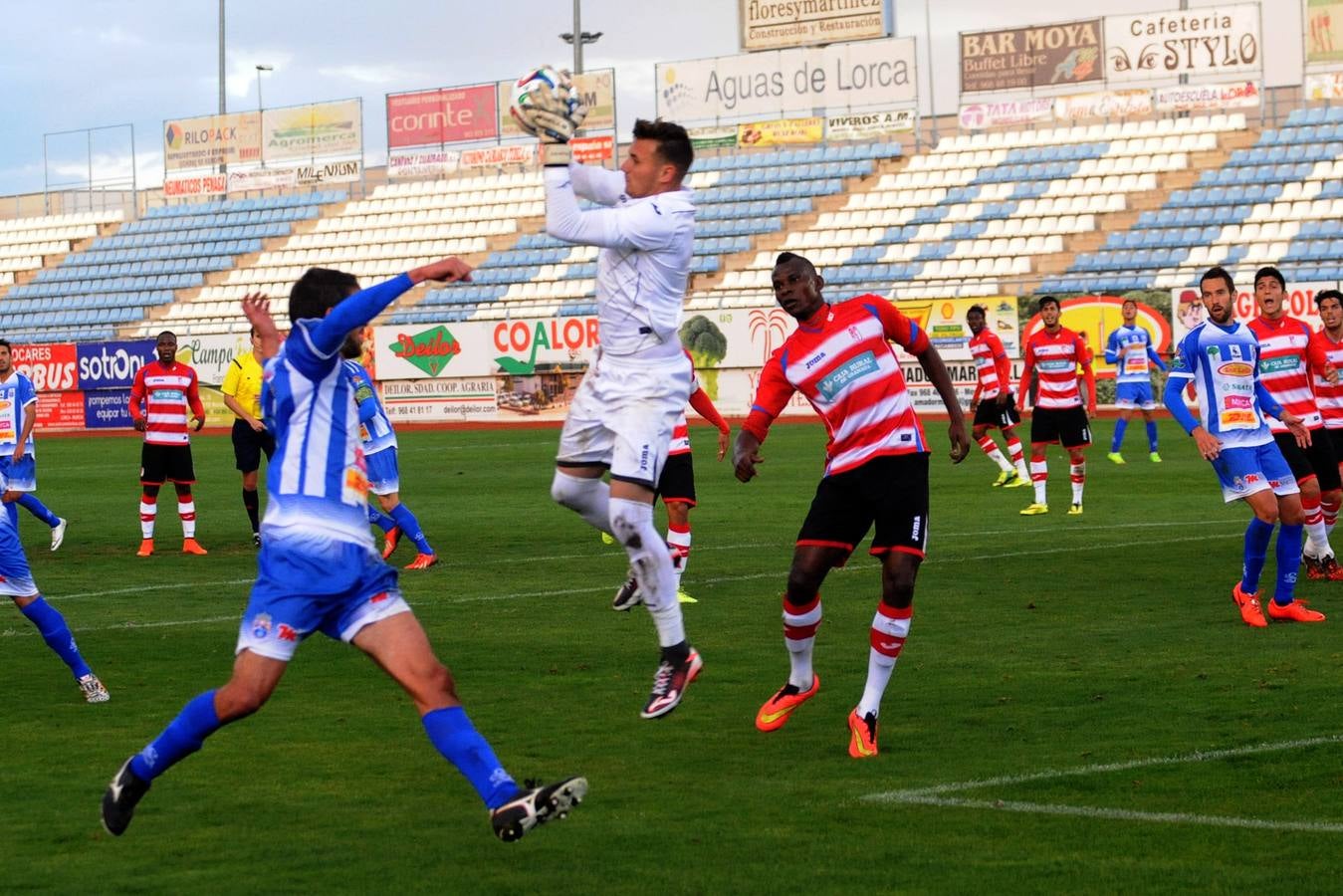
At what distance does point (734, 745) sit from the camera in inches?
323

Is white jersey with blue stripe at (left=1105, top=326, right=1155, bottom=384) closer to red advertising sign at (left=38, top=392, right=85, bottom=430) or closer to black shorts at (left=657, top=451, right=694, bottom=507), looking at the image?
black shorts at (left=657, top=451, right=694, bottom=507)

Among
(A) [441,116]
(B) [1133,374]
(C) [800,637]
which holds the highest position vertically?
(A) [441,116]

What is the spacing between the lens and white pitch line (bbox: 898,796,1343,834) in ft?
21.0

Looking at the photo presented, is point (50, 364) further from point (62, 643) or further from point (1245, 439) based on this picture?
point (1245, 439)

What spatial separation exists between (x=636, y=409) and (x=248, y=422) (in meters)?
11.0

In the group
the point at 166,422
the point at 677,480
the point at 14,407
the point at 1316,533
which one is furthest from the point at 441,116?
the point at 1316,533

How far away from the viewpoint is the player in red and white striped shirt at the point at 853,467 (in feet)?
27.0

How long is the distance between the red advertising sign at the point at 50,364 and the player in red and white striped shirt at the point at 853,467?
137ft

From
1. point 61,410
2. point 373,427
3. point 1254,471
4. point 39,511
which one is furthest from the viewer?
point 61,410

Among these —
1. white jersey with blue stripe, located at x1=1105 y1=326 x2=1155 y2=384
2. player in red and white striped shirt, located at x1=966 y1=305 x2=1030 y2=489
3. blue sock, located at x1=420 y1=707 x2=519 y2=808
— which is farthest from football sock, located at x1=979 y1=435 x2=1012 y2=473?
blue sock, located at x1=420 y1=707 x2=519 y2=808

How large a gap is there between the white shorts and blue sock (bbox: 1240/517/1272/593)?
16.1ft

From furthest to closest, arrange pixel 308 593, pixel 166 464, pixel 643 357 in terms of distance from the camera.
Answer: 1. pixel 166 464
2. pixel 643 357
3. pixel 308 593

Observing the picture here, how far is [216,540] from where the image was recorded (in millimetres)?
19531

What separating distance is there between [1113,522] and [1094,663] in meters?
8.86
